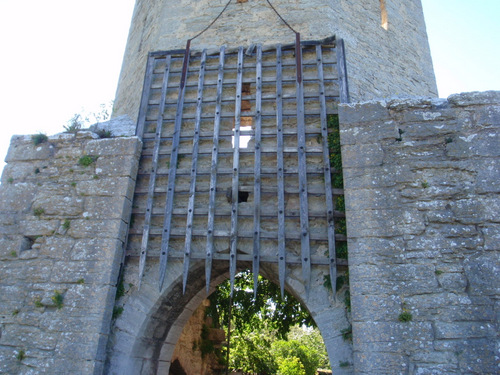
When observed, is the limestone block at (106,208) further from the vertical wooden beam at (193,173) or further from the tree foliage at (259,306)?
the tree foliage at (259,306)

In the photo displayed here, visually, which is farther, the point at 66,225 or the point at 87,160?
the point at 87,160

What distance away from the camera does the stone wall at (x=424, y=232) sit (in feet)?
10.2

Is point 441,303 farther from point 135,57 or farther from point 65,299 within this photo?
point 135,57

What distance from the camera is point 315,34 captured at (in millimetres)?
5129

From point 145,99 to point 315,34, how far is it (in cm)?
220

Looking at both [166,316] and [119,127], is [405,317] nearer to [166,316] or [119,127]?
[166,316]

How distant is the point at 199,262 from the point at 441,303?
7.17 ft

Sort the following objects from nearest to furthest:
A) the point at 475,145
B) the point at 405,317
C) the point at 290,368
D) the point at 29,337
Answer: the point at 405,317 → the point at 475,145 → the point at 29,337 → the point at 290,368

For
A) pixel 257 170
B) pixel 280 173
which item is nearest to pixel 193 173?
pixel 257 170

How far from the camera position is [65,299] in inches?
153

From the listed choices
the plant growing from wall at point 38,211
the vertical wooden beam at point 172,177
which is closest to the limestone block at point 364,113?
the vertical wooden beam at point 172,177

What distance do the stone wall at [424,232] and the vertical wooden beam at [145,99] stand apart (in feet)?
7.39

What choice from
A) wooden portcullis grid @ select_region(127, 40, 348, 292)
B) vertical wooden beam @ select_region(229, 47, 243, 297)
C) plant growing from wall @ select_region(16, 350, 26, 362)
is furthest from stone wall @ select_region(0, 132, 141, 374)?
vertical wooden beam @ select_region(229, 47, 243, 297)

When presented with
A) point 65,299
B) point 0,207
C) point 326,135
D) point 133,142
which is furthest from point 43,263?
point 326,135
